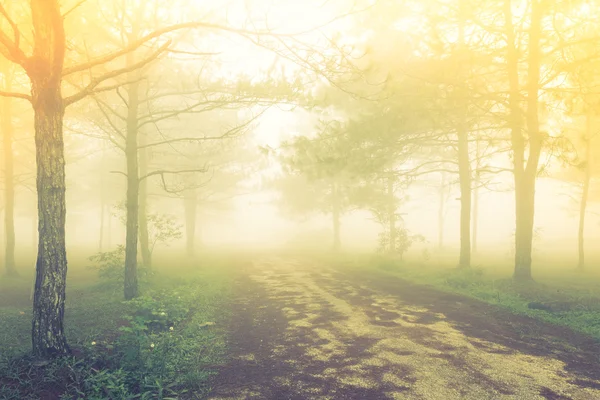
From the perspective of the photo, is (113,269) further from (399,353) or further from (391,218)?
(391,218)

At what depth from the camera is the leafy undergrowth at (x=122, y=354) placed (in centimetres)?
455

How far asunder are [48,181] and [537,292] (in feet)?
38.8

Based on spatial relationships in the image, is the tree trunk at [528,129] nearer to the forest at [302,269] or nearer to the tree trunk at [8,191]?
the forest at [302,269]

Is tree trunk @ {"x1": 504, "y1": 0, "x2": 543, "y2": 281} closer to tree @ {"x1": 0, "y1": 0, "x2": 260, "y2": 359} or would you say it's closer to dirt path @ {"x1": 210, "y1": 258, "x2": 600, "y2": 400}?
dirt path @ {"x1": 210, "y1": 258, "x2": 600, "y2": 400}

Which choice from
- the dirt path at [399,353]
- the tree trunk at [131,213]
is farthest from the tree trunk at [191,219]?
the dirt path at [399,353]

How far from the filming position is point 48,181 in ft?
17.8

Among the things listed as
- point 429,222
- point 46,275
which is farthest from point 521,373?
point 429,222

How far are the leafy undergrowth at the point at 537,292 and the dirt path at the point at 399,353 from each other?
0.73 metres

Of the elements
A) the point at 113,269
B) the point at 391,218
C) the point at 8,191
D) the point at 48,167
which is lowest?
the point at 113,269

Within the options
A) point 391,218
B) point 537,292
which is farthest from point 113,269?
point 391,218

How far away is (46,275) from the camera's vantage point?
17.5ft

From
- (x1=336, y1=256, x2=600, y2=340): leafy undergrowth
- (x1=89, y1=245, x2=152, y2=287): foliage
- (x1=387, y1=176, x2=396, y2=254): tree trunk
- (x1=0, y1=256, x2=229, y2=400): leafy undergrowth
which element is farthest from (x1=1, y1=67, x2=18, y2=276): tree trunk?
(x1=387, y1=176, x2=396, y2=254): tree trunk

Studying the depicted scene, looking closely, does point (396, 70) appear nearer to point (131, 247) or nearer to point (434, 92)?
point (434, 92)

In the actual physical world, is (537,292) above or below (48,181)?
below
